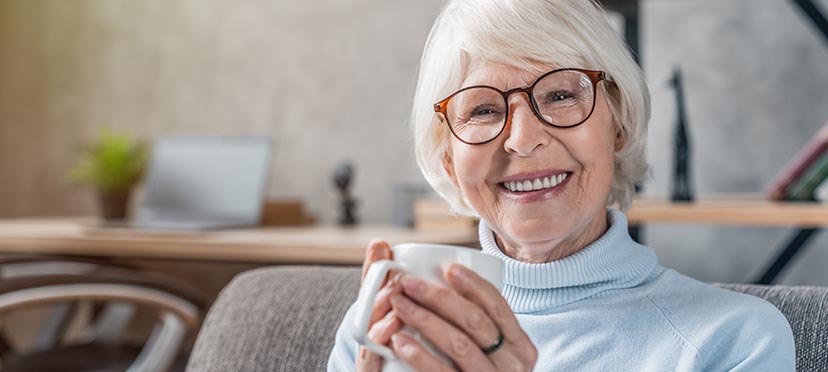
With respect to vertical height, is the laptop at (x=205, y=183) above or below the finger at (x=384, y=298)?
below

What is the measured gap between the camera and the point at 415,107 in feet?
3.82

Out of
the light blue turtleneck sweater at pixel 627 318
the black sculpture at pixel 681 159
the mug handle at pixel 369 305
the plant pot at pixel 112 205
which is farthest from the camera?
the plant pot at pixel 112 205

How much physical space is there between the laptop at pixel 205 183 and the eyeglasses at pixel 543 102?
5.64ft

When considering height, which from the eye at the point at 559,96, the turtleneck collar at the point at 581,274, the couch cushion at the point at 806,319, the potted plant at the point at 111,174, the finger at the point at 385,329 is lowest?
the potted plant at the point at 111,174

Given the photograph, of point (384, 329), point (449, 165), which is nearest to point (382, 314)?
point (384, 329)

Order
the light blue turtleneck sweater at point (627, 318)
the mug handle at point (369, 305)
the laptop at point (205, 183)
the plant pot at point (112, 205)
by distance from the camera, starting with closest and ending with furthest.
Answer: the mug handle at point (369, 305) < the light blue turtleneck sweater at point (627, 318) < the laptop at point (205, 183) < the plant pot at point (112, 205)

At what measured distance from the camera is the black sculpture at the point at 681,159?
89.8 inches

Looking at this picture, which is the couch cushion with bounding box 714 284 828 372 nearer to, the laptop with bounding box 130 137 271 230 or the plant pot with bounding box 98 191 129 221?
the laptop with bounding box 130 137 271 230

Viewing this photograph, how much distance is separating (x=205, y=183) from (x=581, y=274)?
79.2 inches

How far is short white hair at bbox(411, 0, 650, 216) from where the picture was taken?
1021 mm

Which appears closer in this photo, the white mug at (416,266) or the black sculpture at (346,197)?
the white mug at (416,266)

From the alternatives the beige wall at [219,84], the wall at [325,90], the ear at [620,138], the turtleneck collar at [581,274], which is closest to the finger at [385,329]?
the turtleneck collar at [581,274]

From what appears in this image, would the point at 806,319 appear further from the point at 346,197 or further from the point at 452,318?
the point at 346,197

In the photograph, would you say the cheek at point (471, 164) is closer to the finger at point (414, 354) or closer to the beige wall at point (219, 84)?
the finger at point (414, 354)
